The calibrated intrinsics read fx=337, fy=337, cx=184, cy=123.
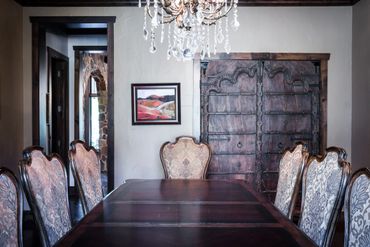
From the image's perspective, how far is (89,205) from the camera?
2291mm

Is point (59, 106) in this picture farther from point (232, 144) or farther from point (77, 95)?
point (232, 144)

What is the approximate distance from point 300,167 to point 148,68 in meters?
2.47

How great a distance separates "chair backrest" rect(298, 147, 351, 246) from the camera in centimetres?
163

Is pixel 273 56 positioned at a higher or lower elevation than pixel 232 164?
higher

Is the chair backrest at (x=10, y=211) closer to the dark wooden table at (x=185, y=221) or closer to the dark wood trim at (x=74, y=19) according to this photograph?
the dark wooden table at (x=185, y=221)

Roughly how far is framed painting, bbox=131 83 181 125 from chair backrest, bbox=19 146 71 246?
207 cm

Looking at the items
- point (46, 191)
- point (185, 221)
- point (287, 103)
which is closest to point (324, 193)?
point (185, 221)

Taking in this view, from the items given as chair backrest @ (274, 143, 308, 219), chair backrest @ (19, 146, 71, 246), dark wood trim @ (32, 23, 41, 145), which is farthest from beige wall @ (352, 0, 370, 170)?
dark wood trim @ (32, 23, 41, 145)

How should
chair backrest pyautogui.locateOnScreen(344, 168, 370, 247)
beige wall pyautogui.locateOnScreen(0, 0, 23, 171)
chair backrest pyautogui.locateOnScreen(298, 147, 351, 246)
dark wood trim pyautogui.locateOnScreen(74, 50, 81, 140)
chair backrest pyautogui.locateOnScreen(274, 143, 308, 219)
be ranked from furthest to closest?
dark wood trim pyautogui.locateOnScreen(74, 50, 81, 140)
beige wall pyautogui.locateOnScreen(0, 0, 23, 171)
chair backrest pyautogui.locateOnScreen(274, 143, 308, 219)
chair backrest pyautogui.locateOnScreen(298, 147, 351, 246)
chair backrest pyautogui.locateOnScreen(344, 168, 370, 247)

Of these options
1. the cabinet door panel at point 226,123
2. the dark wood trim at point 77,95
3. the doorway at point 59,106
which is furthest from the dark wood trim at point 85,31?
the cabinet door panel at point 226,123

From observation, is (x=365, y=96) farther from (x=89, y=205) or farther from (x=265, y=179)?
(x=89, y=205)

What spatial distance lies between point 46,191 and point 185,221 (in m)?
0.75

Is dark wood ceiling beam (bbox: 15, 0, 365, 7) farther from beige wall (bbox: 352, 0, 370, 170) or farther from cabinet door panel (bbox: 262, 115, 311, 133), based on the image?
cabinet door panel (bbox: 262, 115, 311, 133)

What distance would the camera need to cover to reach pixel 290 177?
2.27 metres
